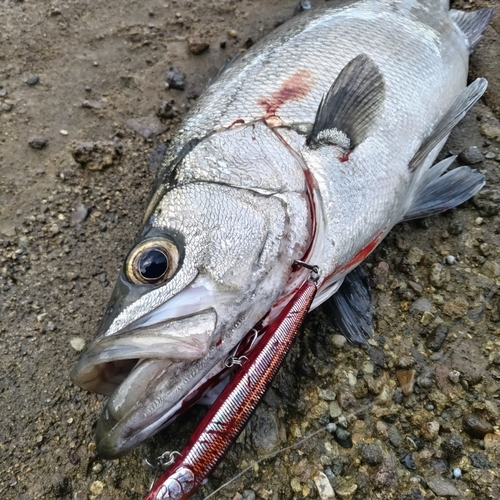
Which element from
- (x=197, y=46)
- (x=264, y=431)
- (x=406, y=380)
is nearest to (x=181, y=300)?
(x=264, y=431)

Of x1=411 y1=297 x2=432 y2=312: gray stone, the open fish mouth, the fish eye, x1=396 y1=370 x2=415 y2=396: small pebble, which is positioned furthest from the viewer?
x1=411 y1=297 x2=432 y2=312: gray stone

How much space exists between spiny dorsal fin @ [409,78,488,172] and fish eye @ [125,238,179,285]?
1.36 metres

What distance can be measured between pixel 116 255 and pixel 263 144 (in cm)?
107

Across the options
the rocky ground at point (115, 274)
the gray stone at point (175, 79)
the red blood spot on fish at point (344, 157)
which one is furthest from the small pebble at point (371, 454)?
the gray stone at point (175, 79)

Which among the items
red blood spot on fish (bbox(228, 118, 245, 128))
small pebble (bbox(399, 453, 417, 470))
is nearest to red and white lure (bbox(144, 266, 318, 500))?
small pebble (bbox(399, 453, 417, 470))

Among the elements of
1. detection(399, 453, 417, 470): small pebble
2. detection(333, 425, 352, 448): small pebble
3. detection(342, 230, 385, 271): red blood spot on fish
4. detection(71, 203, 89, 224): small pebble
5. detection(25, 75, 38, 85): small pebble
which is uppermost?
detection(342, 230, 385, 271): red blood spot on fish

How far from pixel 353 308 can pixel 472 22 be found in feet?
7.49

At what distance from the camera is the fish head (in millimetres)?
1602

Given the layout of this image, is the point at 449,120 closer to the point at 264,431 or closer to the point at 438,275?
the point at 438,275

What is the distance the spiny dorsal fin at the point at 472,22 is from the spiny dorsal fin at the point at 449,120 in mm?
830

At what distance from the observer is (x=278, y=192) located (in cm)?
206

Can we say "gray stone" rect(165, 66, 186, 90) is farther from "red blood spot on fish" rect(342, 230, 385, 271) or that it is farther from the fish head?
"red blood spot on fish" rect(342, 230, 385, 271)

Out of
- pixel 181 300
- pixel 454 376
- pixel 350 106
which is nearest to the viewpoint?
pixel 181 300

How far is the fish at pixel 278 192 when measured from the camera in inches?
65.8
